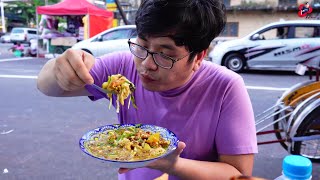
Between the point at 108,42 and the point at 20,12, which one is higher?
the point at 20,12

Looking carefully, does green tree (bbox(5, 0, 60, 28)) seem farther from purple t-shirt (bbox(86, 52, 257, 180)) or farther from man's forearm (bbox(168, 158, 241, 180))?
man's forearm (bbox(168, 158, 241, 180))

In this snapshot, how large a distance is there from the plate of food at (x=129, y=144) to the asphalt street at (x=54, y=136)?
6.48 feet

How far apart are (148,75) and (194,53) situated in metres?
0.19

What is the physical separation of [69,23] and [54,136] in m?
10.9

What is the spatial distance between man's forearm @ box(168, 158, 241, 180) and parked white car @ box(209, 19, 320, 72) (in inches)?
334

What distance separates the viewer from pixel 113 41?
35.5 feet

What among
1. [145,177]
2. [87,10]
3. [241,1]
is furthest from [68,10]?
[241,1]

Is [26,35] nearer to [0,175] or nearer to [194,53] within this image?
[0,175]

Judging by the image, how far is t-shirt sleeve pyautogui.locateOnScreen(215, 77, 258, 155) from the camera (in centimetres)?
128

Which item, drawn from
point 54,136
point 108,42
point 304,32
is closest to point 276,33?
point 304,32

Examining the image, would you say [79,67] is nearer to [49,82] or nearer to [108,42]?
[49,82]

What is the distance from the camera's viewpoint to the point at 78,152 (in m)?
3.82

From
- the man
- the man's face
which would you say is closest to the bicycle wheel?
the man

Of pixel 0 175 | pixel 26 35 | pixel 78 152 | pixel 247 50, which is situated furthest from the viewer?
pixel 26 35
